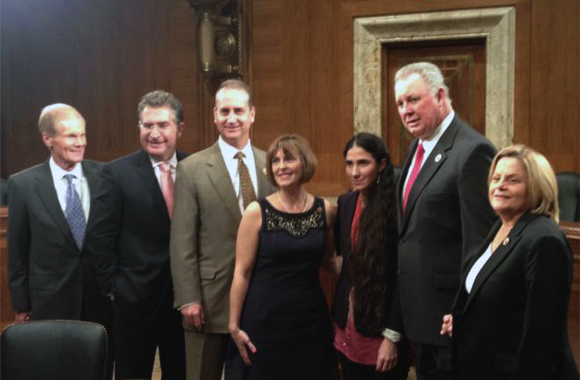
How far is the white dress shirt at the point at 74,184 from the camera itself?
3154mm

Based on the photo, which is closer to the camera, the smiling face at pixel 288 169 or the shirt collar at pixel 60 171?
the smiling face at pixel 288 169

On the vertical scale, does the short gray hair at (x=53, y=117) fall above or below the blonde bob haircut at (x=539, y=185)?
above

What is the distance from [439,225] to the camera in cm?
234

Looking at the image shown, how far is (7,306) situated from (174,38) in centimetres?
298

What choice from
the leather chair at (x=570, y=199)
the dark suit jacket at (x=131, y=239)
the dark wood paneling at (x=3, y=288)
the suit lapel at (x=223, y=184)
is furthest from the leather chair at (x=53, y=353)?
the leather chair at (x=570, y=199)

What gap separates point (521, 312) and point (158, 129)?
5.29ft

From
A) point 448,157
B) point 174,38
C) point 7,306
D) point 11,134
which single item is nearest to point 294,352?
point 448,157

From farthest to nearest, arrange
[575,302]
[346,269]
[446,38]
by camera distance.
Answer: [446,38], [575,302], [346,269]

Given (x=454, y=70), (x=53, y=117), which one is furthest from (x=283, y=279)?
(x=454, y=70)

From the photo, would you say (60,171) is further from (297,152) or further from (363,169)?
(363,169)

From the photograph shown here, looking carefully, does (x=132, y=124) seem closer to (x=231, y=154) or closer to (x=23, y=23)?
(x=23, y=23)

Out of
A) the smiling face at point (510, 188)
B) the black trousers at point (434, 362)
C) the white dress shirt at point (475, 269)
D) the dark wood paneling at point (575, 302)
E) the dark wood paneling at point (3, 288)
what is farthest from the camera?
the dark wood paneling at point (3, 288)

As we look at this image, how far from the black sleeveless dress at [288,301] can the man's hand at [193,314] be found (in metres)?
0.21

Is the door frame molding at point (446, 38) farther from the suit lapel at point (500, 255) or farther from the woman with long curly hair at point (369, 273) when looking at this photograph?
the suit lapel at point (500, 255)
